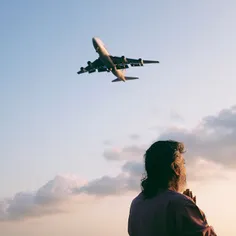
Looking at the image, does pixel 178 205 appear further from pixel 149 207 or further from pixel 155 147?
pixel 155 147

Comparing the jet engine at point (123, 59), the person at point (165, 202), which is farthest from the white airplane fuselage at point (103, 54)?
the person at point (165, 202)

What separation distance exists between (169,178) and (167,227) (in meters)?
0.50

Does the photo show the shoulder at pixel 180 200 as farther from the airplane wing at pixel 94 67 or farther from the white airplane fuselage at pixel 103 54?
the airplane wing at pixel 94 67

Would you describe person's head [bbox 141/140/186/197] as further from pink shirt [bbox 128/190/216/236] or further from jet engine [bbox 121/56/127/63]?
jet engine [bbox 121/56/127/63]

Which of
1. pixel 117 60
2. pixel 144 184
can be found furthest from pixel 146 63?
pixel 144 184

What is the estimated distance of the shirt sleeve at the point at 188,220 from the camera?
334 cm

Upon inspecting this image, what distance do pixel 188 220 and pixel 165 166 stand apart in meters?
0.62

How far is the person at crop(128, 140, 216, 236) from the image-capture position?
3412mm

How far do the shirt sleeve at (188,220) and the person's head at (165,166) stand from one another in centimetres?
27

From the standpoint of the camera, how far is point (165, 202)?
363 cm

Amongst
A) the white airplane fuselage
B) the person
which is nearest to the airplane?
the white airplane fuselage

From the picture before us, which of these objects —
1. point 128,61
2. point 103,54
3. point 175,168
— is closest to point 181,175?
point 175,168

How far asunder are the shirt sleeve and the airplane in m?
62.7

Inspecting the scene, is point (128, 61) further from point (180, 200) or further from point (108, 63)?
point (180, 200)
